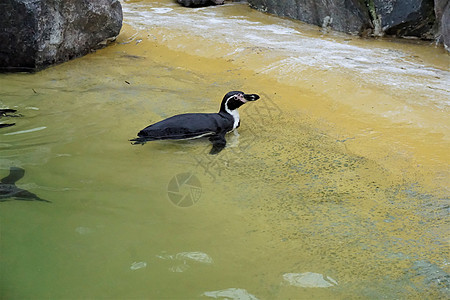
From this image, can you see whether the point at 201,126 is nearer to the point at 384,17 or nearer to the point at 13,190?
the point at 13,190

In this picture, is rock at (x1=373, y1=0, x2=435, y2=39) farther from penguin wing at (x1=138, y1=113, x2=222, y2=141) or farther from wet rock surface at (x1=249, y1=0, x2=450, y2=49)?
penguin wing at (x1=138, y1=113, x2=222, y2=141)

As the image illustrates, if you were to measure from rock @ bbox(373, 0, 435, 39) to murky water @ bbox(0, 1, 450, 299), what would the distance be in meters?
0.74

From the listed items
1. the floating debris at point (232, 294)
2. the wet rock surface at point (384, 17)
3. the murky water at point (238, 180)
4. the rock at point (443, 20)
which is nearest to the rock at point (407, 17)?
the wet rock surface at point (384, 17)

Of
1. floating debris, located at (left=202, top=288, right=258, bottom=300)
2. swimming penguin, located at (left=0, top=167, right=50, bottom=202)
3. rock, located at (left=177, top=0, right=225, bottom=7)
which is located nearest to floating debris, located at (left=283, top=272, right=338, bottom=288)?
floating debris, located at (left=202, top=288, right=258, bottom=300)

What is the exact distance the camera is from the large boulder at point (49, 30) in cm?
571

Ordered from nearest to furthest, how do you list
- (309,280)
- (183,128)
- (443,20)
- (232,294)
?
1. (232,294)
2. (309,280)
3. (183,128)
4. (443,20)

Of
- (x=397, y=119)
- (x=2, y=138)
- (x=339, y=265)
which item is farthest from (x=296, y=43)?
(x=339, y=265)

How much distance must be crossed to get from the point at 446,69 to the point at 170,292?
481 cm

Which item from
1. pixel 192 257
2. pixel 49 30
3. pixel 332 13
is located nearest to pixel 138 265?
pixel 192 257

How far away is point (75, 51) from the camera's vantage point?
252 inches

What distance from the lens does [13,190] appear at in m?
3.06

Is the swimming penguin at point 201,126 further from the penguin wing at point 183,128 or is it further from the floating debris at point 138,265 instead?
the floating debris at point 138,265

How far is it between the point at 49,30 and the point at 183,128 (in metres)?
2.96

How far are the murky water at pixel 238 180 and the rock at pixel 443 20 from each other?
398 mm
